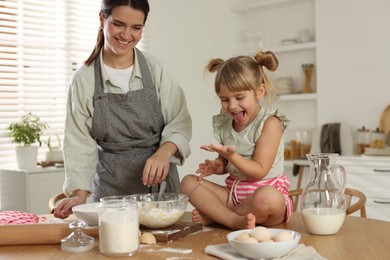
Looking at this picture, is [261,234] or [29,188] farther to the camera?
[29,188]

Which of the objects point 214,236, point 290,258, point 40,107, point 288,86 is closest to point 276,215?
point 214,236

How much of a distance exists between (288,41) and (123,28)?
131 inches

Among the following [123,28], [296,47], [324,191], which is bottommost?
[324,191]

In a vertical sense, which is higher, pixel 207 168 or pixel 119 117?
pixel 119 117

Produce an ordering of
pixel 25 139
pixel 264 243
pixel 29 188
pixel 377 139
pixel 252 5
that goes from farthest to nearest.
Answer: pixel 252 5 < pixel 377 139 < pixel 25 139 < pixel 29 188 < pixel 264 243

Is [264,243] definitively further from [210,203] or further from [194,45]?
[194,45]

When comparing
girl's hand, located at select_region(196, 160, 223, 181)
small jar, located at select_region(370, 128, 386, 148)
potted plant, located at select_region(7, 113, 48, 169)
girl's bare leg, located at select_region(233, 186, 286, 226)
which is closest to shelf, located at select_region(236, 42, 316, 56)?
small jar, located at select_region(370, 128, 386, 148)

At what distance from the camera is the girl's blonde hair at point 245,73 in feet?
5.59

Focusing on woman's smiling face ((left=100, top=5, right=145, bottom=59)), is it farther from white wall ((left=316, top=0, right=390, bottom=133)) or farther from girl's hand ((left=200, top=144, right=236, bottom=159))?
white wall ((left=316, top=0, right=390, bottom=133))

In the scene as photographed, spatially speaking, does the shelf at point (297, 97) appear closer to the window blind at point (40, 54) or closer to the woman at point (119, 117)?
the window blind at point (40, 54)

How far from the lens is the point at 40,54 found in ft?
13.4

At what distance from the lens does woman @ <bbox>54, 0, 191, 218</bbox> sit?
1.93 metres

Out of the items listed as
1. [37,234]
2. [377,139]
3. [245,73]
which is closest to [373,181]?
[377,139]

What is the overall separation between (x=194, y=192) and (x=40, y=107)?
8.87 ft
